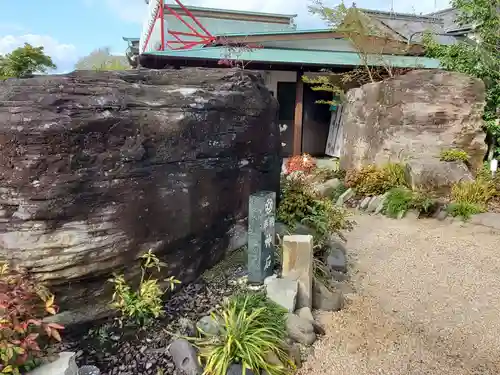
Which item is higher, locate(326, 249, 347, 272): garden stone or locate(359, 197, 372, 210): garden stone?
locate(326, 249, 347, 272): garden stone

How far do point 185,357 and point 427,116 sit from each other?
24.3 ft

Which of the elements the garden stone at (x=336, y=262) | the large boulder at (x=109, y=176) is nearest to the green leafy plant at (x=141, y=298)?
the large boulder at (x=109, y=176)

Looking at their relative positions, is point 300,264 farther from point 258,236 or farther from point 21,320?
point 21,320

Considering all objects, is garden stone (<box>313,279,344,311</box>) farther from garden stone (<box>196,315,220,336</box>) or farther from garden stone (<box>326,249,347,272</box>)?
garden stone (<box>196,315,220,336</box>)

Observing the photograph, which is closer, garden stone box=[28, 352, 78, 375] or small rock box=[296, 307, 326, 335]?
garden stone box=[28, 352, 78, 375]

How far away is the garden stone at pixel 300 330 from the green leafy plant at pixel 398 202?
456cm

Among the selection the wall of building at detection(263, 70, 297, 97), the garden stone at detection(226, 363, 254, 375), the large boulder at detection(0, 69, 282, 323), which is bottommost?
the garden stone at detection(226, 363, 254, 375)

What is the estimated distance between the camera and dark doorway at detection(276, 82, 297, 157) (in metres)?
12.7

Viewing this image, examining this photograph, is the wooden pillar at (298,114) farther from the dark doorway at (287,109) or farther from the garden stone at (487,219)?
the garden stone at (487,219)

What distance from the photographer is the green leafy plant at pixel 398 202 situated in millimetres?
7551

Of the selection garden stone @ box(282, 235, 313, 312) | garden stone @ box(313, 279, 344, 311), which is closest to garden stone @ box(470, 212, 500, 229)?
garden stone @ box(313, 279, 344, 311)

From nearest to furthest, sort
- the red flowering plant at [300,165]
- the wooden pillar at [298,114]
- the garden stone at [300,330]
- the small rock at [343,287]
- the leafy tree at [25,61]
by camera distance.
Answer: the garden stone at [300,330]
the small rock at [343,287]
the red flowering plant at [300,165]
the wooden pillar at [298,114]
the leafy tree at [25,61]

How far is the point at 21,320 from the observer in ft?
8.58

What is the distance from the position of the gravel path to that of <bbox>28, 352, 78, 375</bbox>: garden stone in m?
1.73
